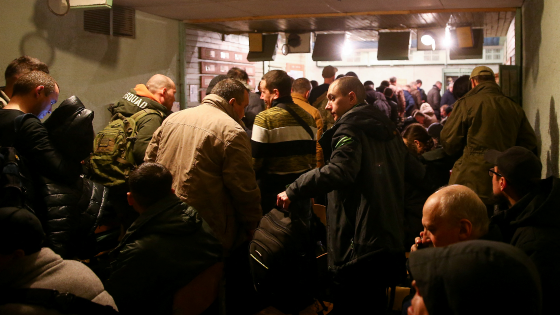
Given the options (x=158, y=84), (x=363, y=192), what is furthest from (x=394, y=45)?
(x=363, y=192)

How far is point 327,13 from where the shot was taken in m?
7.05

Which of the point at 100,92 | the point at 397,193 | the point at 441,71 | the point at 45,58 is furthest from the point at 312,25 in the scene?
the point at 441,71

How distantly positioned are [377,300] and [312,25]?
610 cm

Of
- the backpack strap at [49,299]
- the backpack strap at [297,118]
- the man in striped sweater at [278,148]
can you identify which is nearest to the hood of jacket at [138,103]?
the man in striped sweater at [278,148]

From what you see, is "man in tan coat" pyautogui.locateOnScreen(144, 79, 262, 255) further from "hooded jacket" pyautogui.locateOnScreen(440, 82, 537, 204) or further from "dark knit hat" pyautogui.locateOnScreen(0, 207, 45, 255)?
"hooded jacket" pyautogui.locateOnScreen(440, 82, 537, 204)

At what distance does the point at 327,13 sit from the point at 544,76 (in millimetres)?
3627

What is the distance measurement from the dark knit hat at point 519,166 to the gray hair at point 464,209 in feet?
1.86

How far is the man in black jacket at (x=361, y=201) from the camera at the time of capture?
2.84 metres

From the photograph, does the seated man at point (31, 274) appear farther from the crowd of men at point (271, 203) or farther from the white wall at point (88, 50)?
the white wall at point (88, 50)

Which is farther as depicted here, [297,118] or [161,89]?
[161,89]

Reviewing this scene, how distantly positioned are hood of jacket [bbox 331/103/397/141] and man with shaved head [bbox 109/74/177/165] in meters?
1.81

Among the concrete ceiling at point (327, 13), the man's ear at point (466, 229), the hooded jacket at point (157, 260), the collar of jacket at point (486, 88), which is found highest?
the concrete ceiling at point (327, 13)

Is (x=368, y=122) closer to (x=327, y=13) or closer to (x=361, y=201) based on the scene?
(x=361, y=201)

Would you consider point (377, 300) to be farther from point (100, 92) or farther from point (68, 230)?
point (100, 92)
